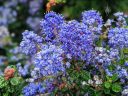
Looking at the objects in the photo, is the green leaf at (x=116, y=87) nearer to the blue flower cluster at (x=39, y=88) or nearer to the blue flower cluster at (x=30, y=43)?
the blue flower cluster at (x=39, y=88)

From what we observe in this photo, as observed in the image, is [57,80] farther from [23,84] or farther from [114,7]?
[114,7]

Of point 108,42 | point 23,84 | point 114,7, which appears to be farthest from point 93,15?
point 114,7

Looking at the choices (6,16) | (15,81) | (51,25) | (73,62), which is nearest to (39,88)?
(15,81)

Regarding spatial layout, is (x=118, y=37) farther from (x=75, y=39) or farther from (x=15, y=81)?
(x=15, y=81)

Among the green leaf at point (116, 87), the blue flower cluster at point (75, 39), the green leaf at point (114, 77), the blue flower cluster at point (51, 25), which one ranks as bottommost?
the green leaf at point (116, 87)

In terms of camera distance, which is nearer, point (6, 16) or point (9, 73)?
point (9, 73)

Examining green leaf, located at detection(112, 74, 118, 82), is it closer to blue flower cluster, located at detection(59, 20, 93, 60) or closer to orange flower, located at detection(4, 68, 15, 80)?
blue flower cluster, located at detection(59, 20, 93, 60)

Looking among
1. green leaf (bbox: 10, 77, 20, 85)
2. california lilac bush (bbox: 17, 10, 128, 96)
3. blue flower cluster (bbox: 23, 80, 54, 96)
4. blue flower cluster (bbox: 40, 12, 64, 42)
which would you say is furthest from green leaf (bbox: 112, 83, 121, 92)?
green leaf (bbox: 10, 77, 20, 85)

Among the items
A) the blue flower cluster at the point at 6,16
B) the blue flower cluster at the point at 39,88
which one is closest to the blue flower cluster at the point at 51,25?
the blue flower cluster at the point at 39,88
